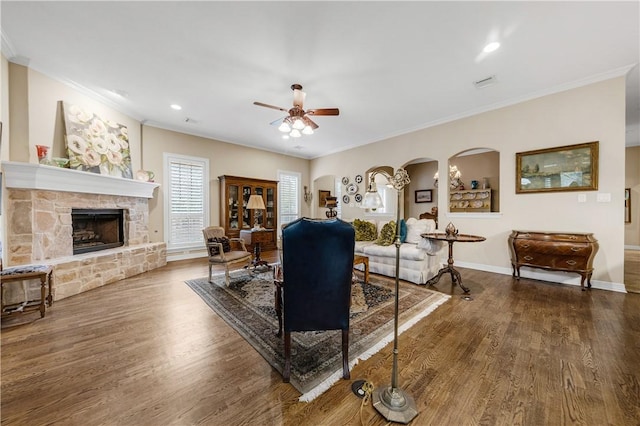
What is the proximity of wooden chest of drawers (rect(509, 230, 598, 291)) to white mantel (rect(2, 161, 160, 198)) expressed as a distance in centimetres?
658

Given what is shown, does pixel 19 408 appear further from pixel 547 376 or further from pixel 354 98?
pixel 354 98

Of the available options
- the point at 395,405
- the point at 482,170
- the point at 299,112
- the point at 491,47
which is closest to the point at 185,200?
the point at 299,112

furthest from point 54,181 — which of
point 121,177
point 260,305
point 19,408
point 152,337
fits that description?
point 260,305

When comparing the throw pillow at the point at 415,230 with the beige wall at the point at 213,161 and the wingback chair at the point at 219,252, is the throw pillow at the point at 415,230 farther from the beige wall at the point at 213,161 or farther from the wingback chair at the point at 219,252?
the beige wall at the point at 213,161

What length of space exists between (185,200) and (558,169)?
7.01 metres

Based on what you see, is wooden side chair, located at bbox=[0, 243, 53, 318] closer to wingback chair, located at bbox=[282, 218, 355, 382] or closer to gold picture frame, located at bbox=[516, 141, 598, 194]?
wingback chair, located at bbox=[282, 218, 355, 382]

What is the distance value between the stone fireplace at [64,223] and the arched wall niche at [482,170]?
7.77 metres

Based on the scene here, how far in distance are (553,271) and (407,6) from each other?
14.0 ft

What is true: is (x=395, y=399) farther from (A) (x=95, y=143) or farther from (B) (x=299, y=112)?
(A) (x=95, y=143)

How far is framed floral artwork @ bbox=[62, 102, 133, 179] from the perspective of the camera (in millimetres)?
3502

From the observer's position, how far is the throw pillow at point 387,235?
4207 mm

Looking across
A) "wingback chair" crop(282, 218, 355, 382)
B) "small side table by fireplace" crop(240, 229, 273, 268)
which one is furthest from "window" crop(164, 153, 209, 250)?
"wingback chair" crop(282, 218, 355, 382)

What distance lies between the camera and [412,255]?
3654 millimetres

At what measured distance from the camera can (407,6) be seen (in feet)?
6.98
